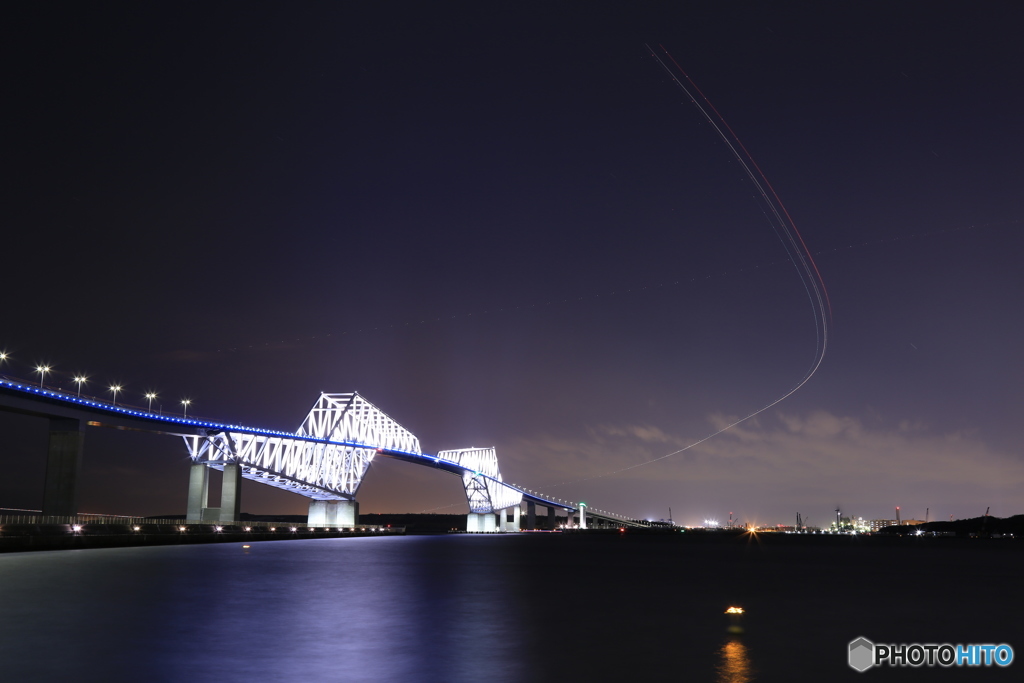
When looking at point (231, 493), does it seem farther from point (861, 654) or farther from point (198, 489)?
point (861, 654)

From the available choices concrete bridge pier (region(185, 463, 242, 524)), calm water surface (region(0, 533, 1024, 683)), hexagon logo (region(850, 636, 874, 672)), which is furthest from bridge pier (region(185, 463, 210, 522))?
hexagon logo (region(850, 636, 874, 672))

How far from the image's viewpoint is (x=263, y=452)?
11638 cm

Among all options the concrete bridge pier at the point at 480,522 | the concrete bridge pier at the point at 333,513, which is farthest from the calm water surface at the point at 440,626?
the concrete bridge pier at the point at 480,522

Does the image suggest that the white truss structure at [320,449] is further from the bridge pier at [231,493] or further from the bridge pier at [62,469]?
the bridge pier at [62,469]

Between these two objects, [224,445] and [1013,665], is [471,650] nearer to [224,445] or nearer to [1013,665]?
[1013,665]

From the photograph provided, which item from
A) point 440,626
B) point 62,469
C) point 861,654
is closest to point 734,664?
point 861,654

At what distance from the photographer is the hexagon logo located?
15367 millimetres

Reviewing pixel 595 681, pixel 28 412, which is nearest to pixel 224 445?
pixel 28 412

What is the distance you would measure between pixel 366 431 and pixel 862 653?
152336mm

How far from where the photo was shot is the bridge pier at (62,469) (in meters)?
68.5

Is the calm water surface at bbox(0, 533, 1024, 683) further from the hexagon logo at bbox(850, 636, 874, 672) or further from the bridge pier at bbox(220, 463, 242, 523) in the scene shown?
the bridge pier at bbox(220, 463, 242, 523)

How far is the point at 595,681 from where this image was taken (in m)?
12.9

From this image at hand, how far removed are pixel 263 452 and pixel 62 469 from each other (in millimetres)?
47334

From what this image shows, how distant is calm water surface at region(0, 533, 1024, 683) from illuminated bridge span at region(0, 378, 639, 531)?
35.1 meters
